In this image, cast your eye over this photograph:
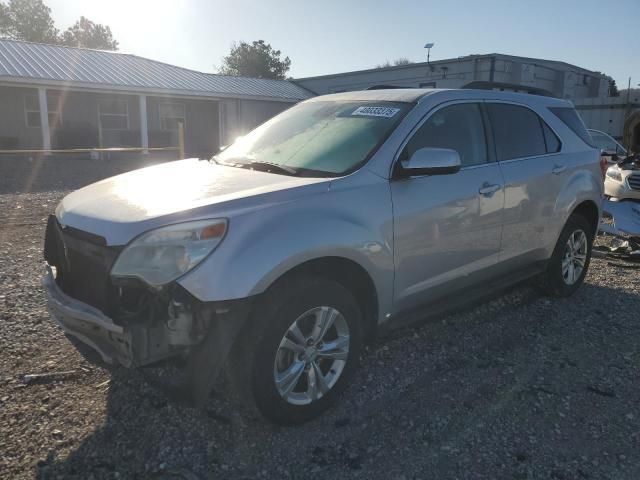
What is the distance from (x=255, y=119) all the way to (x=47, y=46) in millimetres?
9962

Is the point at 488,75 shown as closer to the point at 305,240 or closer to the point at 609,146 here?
the point at 609,146

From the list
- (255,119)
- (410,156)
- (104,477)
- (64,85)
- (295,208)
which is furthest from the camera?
(255,119)

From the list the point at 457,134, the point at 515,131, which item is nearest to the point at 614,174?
the point at 515,131

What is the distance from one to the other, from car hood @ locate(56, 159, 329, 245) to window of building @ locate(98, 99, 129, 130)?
21.1 meters

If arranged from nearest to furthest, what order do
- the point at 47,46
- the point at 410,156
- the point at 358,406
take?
1. the point at 358,406
2. the point at 410,156
3. the point at 47,46

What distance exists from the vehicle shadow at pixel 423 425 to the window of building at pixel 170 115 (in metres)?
22.7

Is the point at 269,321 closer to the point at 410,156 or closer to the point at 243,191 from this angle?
the point at 243,191

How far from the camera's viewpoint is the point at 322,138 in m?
3.57

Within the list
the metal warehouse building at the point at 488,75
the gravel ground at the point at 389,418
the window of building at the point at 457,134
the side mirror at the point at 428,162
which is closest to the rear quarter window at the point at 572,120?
the window of building at the point at 457,134

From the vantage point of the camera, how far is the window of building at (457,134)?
3.50 m

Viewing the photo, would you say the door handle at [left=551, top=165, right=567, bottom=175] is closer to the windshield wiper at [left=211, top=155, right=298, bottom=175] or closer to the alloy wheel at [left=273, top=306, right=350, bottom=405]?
the windshield wiper at [left=211, top=155, right=298, bottom=175]

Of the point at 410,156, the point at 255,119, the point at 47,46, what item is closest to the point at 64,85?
the point at 47,46

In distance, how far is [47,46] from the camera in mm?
22859

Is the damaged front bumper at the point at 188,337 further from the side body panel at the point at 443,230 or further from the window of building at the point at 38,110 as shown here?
the window of building at the point at 38,110
